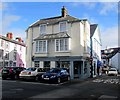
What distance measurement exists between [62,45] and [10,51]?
20.9 metres

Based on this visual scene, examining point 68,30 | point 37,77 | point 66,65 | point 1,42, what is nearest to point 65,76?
point 37,77

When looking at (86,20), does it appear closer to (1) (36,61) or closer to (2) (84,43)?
(2) (84,43)

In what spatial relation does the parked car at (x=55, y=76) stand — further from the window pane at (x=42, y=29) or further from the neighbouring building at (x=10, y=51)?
the neighbouring building at (x=10, y=51)

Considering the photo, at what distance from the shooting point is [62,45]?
3088 centimetres

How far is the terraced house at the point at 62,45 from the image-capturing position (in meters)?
30.3

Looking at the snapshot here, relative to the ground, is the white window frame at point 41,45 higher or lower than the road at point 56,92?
higher

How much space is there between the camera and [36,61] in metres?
32.9

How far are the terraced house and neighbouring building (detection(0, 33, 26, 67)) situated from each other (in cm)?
1259

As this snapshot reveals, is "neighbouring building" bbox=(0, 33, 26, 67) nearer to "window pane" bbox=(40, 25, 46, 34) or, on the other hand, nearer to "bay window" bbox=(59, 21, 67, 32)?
"window pane" bbox=(40, 25, 46, 34)

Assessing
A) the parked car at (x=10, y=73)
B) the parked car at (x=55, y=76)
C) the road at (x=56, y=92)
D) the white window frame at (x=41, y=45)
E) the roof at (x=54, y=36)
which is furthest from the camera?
the white window frame at (x=41, y=45)

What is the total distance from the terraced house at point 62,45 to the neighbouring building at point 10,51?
1259 cm

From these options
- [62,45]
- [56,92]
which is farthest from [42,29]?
[56,92]

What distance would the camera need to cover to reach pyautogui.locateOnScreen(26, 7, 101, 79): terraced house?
99.6ft

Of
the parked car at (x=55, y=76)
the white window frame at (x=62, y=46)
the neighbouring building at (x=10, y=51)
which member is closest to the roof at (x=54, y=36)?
the white window frame at (x=62, y=46)
